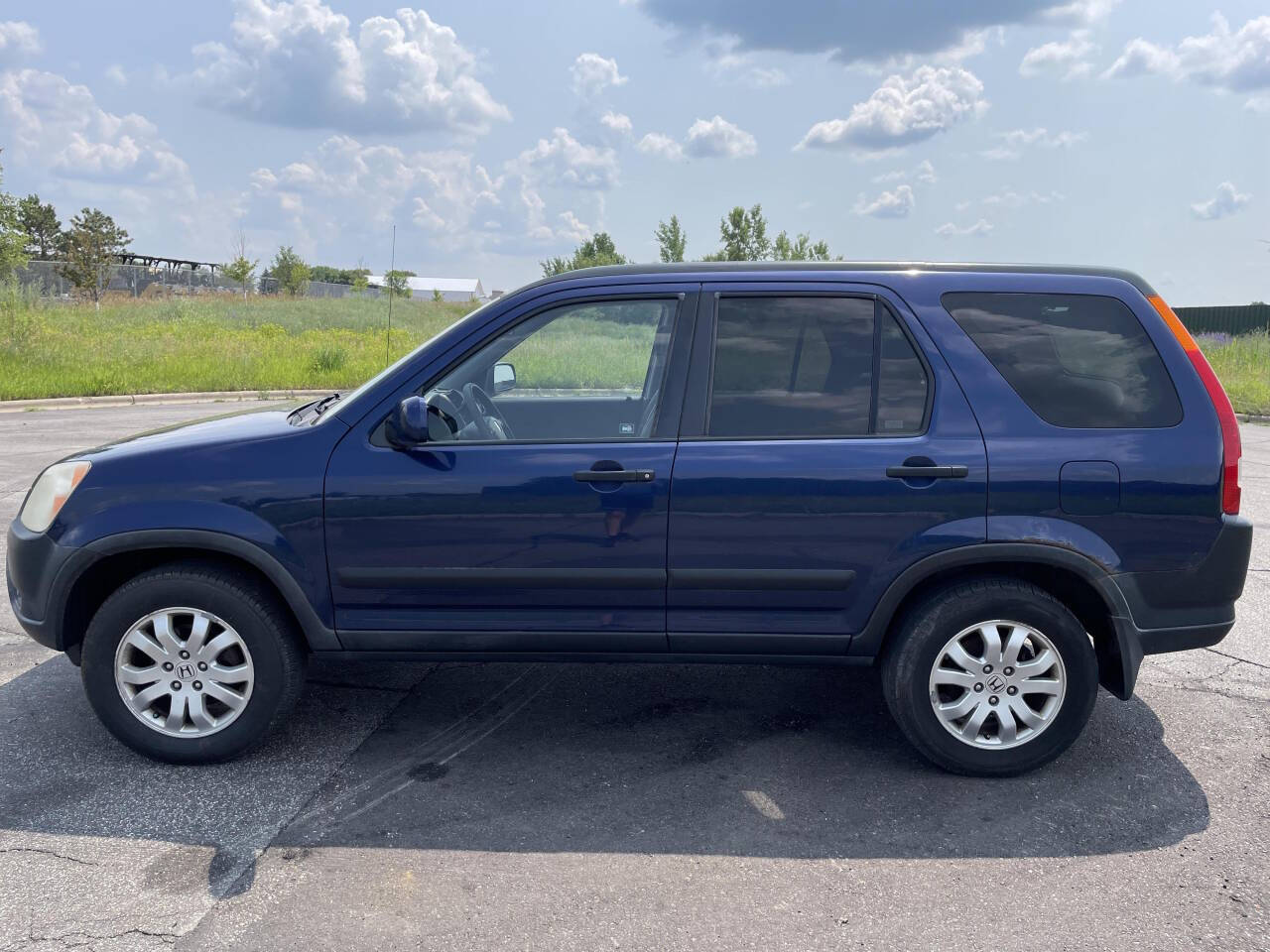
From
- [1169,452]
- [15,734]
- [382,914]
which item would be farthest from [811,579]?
[15,734]

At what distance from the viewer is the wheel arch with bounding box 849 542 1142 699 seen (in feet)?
11.7

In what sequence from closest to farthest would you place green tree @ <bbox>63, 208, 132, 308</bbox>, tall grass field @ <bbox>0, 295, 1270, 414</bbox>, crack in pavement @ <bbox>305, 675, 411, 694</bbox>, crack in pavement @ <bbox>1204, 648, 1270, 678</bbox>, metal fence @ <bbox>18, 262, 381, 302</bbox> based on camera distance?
crack in pavement @ <bbox>305, 675, 411, 694</bbox>, crack in pavement @ <bbox>1204, 648, 1270, 678</bbox>, tall grass field @ <bbox>0, 295, 1270, 414</bbox>, metal fence @ <bbox>18, 262, 381, 302</bbox>, green tree @ <bbox>63, 208, 132, 308</bbox>

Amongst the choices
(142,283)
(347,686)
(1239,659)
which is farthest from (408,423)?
(142,283)

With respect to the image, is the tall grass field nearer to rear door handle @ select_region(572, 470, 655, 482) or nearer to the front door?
the front door

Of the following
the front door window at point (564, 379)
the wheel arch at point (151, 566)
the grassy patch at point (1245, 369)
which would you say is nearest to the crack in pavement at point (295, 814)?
the wheel arch at point (151, 566)

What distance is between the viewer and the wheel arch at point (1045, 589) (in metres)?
3.57

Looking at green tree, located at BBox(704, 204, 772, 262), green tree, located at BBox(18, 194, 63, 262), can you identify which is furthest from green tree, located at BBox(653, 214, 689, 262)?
green tree, located at BBox(18, 194, 63, 262)

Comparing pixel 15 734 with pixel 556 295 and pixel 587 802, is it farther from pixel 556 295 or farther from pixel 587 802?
pixel 556 295

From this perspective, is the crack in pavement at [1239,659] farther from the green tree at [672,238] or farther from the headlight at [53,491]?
the green tree at [672,238]

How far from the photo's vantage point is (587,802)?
355 cm

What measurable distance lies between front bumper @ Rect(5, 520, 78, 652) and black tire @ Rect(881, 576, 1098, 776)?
116 inches

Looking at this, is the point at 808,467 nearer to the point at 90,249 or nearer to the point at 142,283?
the point at 142,283

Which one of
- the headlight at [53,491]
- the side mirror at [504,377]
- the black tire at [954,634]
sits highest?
the side mirror at [504,377]

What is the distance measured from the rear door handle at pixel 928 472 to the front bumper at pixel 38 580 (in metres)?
2.87
